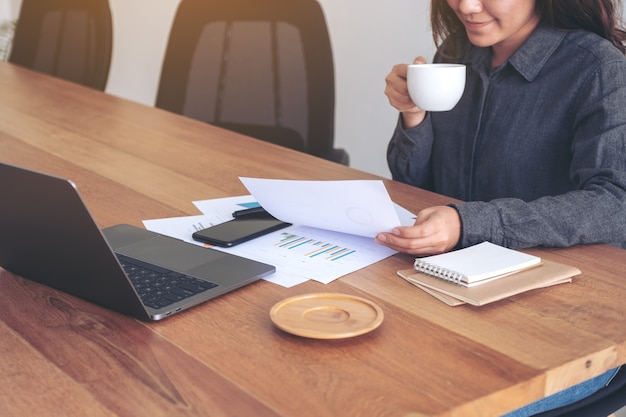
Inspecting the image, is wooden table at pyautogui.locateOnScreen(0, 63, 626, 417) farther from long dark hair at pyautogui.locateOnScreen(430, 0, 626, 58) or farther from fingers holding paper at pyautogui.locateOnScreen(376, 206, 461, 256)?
long dark hair at pyautogui.locateOnScreen(430, 0, 626, 58)

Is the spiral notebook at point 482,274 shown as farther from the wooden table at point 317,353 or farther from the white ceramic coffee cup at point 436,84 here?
the white ceramic coffee cup at point 436,84

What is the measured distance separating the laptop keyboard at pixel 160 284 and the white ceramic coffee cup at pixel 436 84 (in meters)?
0.51

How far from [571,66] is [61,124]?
1.18m

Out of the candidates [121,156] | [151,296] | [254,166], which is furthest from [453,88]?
[121,156]

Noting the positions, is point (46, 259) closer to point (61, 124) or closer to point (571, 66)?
point (571, 66)

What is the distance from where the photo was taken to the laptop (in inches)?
35.3

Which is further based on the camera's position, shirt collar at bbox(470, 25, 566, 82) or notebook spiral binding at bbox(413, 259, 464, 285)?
shirt collar at bbox(470, 25, 566, 82)

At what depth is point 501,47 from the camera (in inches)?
63.8

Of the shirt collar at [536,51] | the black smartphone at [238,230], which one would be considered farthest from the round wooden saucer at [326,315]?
the shirt collar at [536,51]

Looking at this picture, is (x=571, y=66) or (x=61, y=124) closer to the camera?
(x=571, y=66)

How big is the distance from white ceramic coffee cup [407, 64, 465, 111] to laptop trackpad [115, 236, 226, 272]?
436 mm

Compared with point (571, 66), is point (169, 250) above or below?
below

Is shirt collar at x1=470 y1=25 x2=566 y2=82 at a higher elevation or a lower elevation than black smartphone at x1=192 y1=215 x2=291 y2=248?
higher

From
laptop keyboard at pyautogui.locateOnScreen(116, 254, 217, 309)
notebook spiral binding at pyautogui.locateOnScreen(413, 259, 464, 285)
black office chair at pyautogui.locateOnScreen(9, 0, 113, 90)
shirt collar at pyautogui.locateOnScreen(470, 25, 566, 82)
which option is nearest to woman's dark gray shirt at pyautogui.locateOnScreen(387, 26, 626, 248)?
shirt collar at pyautogui.locateOnScreen(470, 25, 566, 82)
